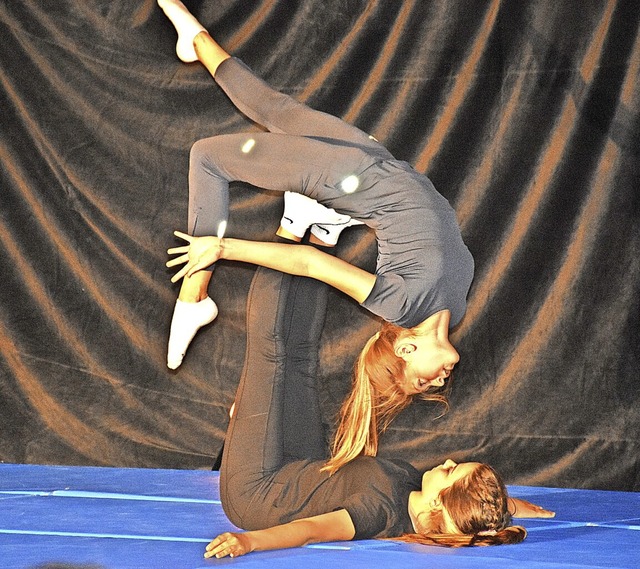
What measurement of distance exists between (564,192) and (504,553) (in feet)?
5.99

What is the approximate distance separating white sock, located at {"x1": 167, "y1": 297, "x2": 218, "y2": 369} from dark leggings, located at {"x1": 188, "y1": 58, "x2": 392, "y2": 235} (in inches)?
11.4

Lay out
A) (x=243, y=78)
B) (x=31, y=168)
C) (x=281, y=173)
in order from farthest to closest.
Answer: (x=31, y=168)
(x=243, y=78)
(x=281, y=173)

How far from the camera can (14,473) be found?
12.0ft

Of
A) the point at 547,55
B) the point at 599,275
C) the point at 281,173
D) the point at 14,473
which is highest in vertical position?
the point at 547,55

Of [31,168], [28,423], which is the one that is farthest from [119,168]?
[28,423]

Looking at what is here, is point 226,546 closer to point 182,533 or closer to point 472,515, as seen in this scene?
point 182,533

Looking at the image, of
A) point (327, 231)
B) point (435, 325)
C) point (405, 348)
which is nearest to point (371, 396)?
point (405, 348)

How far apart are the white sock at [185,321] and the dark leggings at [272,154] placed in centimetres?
29

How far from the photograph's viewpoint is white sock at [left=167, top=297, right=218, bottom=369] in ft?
10.0

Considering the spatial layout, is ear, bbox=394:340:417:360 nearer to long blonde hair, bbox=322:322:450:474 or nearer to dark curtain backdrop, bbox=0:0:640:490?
long blonde hair, bbox=322:322:450:474

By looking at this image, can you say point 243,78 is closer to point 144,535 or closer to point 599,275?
point 144,535

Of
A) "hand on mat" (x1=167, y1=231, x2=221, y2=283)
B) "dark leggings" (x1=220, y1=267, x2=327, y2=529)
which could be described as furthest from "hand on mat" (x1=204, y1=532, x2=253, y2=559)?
"hand on mat" (x1=167, y1=231, x2=221, y2=283)

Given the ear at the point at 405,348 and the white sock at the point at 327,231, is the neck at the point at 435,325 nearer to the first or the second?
the ear at the point at 405,348

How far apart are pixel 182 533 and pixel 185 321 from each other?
731 mm
